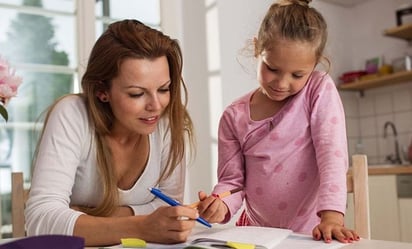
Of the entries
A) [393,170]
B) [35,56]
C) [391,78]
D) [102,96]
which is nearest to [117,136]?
[102,96]

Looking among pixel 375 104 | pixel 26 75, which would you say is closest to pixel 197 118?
pixel 26 75

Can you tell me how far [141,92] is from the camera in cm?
114

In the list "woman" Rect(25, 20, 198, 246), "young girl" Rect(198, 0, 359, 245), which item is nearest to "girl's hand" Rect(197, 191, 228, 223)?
"young girl" Rect(198, 0, 359, 245)

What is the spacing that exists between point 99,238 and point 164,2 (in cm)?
267

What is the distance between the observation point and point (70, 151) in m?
A: 1.10

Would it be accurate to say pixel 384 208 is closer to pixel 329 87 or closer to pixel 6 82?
pixel 329 87

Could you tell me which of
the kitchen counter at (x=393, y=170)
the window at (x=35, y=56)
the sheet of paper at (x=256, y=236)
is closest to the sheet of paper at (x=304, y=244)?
the sheet of paper at (x=256, y=236)

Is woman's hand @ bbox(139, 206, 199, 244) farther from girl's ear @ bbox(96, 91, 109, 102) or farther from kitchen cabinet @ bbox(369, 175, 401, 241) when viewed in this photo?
kitchen cabinet @ bbox(369, 175, 401, 241)

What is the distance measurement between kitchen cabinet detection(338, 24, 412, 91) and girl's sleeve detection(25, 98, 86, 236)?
255 cm

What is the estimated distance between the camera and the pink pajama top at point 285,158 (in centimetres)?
115

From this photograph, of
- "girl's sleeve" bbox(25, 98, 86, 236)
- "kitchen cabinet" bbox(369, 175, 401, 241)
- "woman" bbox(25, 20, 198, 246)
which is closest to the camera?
"girl's sleeve" bbox(25, 98, 86, 236)

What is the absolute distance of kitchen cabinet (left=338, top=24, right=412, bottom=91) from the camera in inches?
124

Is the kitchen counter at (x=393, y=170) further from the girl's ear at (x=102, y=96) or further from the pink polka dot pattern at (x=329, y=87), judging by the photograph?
the girl's ear at (x=102, y=96)

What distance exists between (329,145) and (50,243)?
0.67 m
